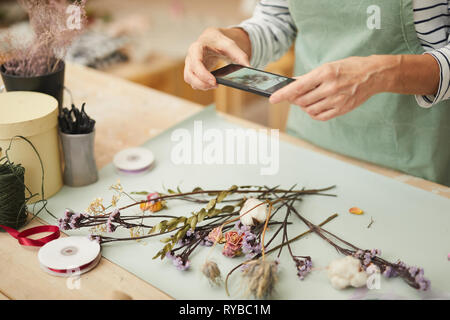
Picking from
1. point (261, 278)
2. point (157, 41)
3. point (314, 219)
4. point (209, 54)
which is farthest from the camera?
point (157, 41)

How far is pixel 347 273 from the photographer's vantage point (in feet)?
2.22

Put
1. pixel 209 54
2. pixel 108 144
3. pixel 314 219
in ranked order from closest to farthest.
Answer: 1. pixel 314 219
2. pixel 209 54
3. pixel 108 144

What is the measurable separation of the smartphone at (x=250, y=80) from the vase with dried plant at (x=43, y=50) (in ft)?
1.05

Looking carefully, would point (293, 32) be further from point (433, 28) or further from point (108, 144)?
point (108, 144)

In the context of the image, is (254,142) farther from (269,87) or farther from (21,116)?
(21,116)

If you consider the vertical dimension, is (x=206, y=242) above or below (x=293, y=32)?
below

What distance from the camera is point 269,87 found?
782 millimetres

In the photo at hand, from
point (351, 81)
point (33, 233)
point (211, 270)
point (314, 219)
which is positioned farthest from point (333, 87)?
point (33, 233)

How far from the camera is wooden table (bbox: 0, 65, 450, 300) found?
696 mm

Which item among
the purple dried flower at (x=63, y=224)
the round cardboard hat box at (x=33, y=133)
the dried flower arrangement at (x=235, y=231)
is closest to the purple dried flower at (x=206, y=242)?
the dried flower arrangement at (x=235, y=231)

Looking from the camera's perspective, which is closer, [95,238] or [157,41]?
[95,238]

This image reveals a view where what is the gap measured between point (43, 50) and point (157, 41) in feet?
5.20

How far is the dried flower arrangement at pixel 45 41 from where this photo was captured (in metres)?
0.91

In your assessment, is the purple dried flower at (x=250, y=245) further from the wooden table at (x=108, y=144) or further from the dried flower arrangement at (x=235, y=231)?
the wooden table at (x=108, y=144)
